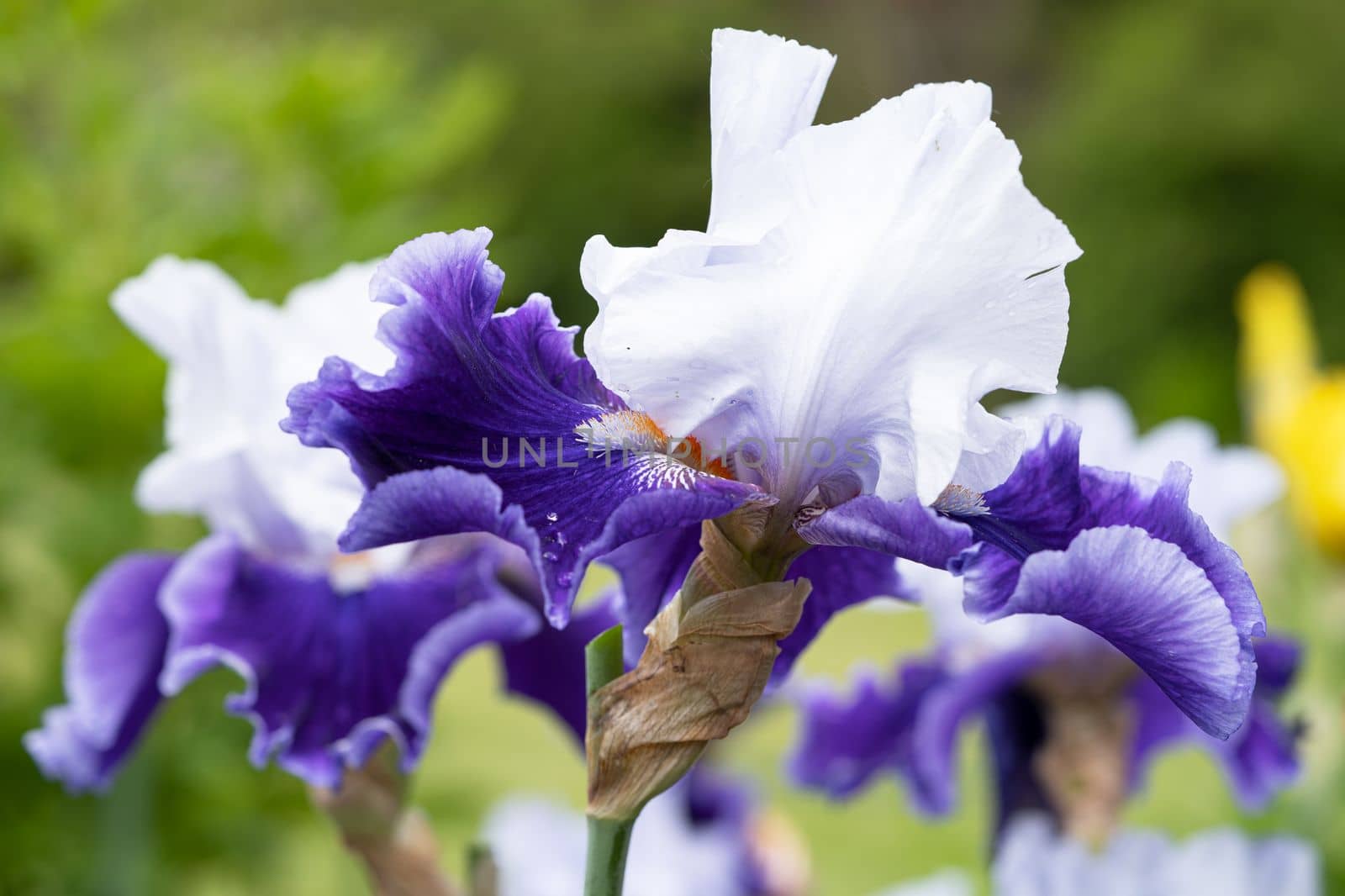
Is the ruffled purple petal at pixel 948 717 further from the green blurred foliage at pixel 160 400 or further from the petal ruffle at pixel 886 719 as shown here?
the green blurred foliage at pixel 160 400

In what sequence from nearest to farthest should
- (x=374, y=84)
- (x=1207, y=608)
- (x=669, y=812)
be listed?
1. (x=1207, y=608)
2. (x=669, y=812)
3. (x=374, y=84)

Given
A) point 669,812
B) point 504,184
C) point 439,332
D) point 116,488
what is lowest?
point 669,812

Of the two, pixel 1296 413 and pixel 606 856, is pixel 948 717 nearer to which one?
pixel 606 856

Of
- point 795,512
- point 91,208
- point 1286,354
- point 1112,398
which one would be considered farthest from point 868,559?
point 91,208

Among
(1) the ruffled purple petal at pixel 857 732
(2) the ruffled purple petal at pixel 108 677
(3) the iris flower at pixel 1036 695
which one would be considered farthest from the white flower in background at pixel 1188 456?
(2) the ruffled purple petal at pixel 108 677

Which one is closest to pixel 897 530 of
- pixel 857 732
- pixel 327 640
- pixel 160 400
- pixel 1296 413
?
pixel 327 640

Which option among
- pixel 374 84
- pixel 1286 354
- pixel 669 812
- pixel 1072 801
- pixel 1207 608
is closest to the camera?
pixel 1207 608

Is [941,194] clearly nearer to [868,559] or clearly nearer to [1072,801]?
[868,559]

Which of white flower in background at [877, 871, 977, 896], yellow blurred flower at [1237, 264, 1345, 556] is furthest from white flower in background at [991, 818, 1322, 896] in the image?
yellow blurred flower at [1237, 264, 1345, 556]
